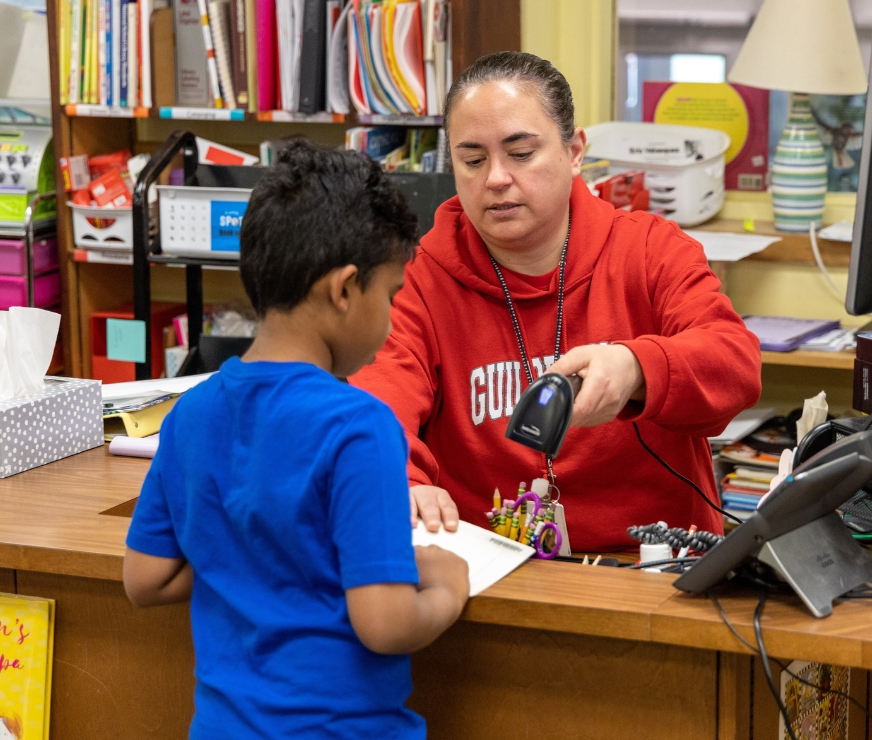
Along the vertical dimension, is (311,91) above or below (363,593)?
above

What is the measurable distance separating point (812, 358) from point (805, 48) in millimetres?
746

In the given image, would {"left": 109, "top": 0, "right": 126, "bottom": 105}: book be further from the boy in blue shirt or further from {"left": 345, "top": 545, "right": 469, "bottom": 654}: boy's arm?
{"left": 345, "top": 545, "right": 469, "bottom": 654}: boy's arm

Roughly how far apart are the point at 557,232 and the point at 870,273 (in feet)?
1.85

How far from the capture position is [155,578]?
3.52ft

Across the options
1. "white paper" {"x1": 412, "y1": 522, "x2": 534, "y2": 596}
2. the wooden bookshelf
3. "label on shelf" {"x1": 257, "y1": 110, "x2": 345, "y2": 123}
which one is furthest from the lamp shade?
→ "white paper" {"x1": 412, "y1": 522, "x2": 534, "y2": 596}

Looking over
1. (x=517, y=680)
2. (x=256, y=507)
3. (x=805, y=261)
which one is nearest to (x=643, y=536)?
(x=517, y=680)

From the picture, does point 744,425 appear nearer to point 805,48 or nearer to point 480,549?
point 805,48

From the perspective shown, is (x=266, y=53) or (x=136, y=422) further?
(x=266, y=53)

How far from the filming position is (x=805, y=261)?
296 centimetres

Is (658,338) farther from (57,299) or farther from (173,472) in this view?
(57,299)

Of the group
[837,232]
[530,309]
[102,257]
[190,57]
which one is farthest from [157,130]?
[530,309]

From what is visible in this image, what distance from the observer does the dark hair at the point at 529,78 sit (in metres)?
1.58

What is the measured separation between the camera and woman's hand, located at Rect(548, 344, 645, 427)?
1.24 m

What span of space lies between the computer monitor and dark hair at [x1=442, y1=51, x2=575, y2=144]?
504 mm
